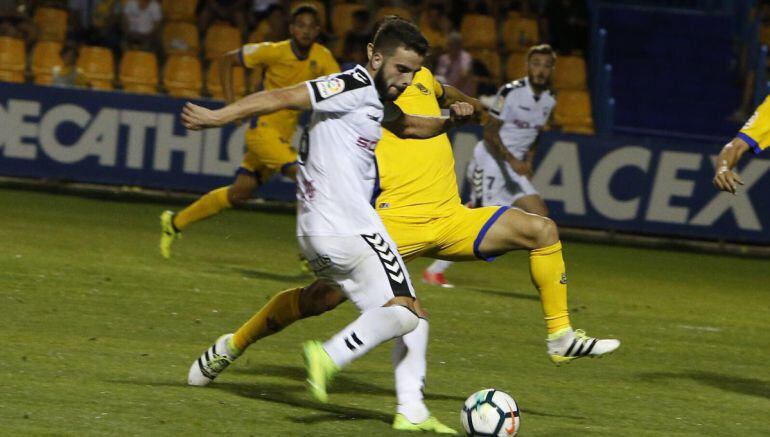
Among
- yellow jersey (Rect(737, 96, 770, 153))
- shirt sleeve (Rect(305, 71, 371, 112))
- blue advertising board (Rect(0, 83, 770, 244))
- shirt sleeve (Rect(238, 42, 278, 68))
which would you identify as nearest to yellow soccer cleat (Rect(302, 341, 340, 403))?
shirt sleeve (Rect(305, 71, 371, 112))

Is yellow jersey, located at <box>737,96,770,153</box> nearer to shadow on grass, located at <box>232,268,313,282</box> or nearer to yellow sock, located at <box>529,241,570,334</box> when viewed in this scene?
yellow sock, located at <box>529,241,570,334</box>

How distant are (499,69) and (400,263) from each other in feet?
43.4

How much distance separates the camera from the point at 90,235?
13.4 m

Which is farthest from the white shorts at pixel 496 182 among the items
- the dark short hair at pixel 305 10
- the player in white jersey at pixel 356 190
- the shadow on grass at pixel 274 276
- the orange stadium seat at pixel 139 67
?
the orange stadium seat at pixel 139 67

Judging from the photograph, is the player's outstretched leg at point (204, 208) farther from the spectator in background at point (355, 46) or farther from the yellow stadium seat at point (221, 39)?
the yellow stadium seat at point (221, 39)

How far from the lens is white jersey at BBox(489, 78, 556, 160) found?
1257 centimetres

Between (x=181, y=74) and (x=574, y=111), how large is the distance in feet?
17.4

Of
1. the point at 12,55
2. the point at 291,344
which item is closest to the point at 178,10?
the point at 12,55

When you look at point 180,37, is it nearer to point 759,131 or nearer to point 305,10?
point 305,10

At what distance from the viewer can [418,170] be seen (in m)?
7.82

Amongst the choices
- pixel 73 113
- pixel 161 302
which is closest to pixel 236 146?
pixel 73 113

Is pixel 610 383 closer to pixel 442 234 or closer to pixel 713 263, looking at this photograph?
pixel 442 234

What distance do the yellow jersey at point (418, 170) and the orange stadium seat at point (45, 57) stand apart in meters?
11.3

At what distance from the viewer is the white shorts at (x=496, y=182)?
12.5m
